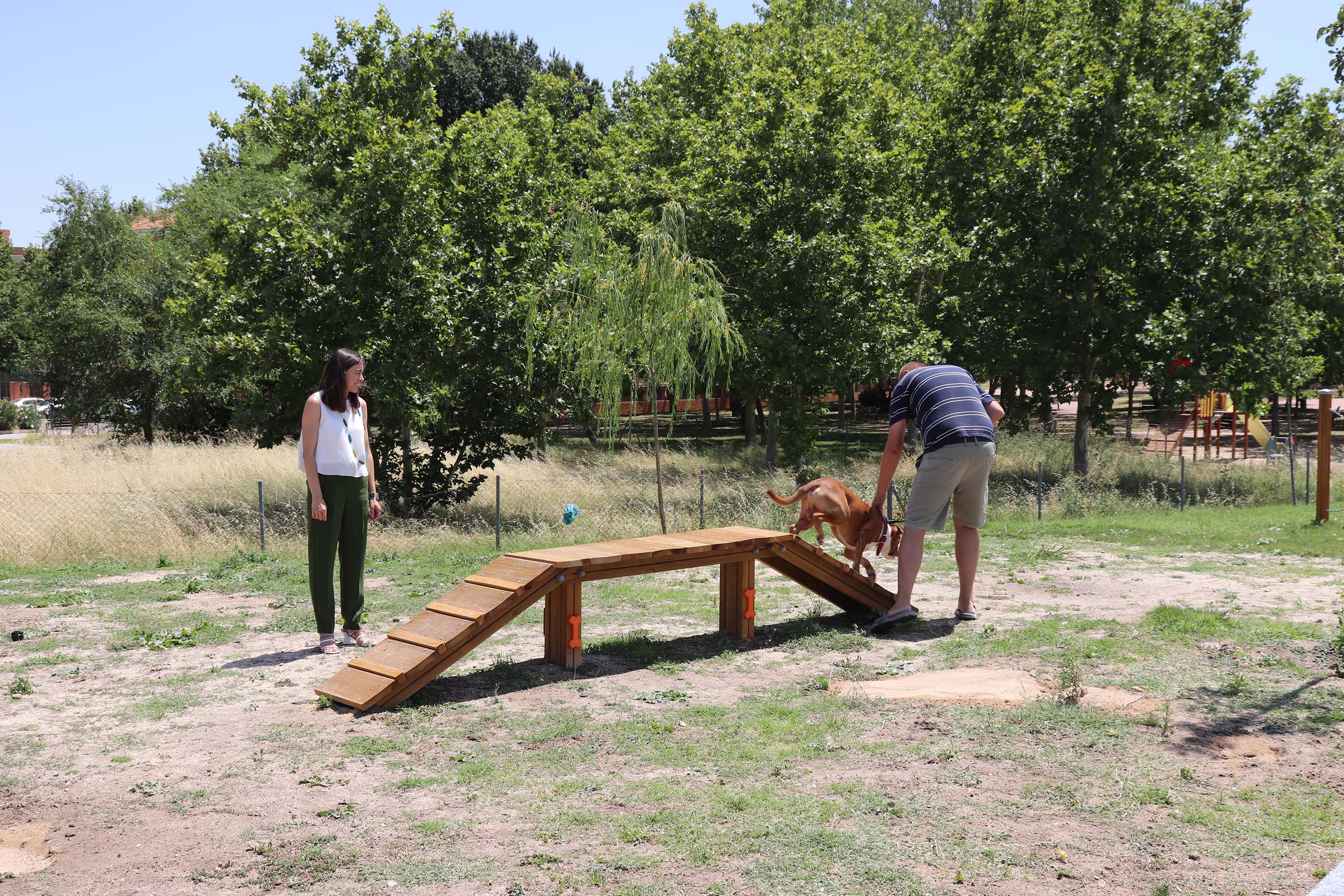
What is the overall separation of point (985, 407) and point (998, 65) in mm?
18625

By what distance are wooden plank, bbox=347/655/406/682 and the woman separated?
Result: 1122mm

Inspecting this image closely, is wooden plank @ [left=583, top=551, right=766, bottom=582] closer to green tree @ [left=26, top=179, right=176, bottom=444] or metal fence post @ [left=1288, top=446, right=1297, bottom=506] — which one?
metal fence post @ [left=1288, top=446, right=1297, bottom=506]

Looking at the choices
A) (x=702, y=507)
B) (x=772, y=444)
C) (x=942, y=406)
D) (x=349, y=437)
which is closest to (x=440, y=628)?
(x=349, y=437)

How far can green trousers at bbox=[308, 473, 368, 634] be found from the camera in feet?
25.3

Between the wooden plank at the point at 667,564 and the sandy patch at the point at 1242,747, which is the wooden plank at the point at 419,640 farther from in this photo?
the sandy patch at the point at 1242,747

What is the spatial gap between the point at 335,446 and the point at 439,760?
292cm

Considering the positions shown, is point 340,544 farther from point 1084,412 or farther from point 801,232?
point 1084,412

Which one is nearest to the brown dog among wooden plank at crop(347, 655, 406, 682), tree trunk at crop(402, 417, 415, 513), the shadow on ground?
the shadow on ground

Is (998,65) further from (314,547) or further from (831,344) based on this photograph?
(314,547)

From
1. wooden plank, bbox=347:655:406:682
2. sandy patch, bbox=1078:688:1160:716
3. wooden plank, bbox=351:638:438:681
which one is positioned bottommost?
sandy patch, bbox=1078:688:1160:716

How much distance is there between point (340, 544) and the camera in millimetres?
7875

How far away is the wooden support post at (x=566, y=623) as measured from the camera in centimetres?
734

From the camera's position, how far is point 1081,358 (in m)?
22.3

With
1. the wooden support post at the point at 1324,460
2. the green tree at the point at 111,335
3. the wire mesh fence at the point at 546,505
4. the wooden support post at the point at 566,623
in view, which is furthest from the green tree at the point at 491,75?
the wooden support post at the point at 566,623
